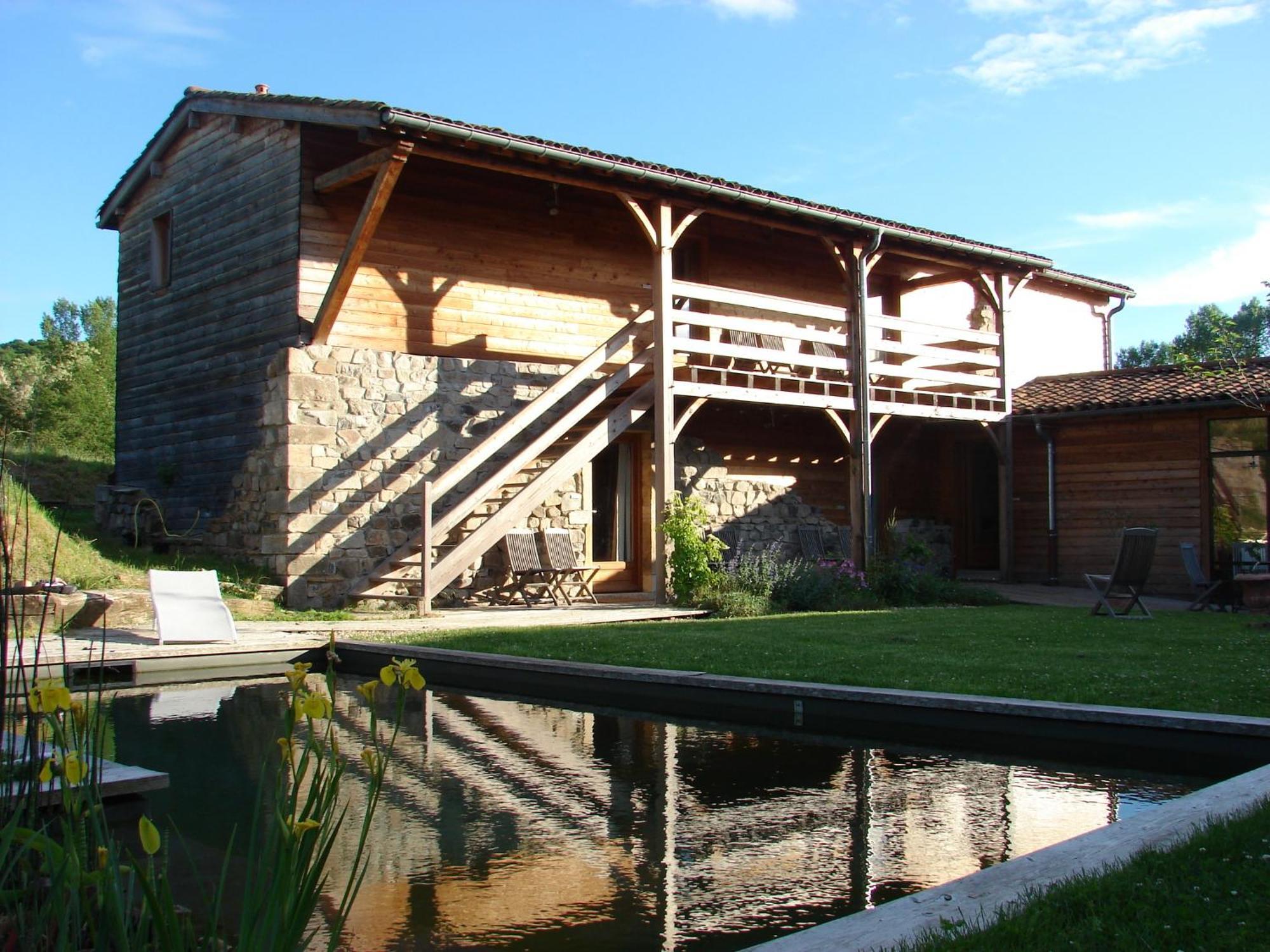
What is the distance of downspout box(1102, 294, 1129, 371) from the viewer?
18.5 m

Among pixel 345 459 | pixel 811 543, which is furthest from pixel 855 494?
pixel 345 459

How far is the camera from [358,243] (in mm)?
10477

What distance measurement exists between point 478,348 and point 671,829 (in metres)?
9.04

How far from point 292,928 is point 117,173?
15.8 m

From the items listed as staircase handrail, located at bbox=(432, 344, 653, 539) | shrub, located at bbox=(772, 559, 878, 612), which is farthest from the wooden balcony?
shrub, located at bbox=(772, 559, 878, 612)

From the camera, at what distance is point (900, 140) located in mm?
19797

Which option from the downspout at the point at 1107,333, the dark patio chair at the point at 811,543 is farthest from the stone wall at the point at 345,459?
the downspout at the point at 1107,333

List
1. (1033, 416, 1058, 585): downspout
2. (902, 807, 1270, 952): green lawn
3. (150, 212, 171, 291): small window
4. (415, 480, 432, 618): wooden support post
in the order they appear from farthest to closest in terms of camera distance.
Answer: (1033, 416, 1058, 585): downspout < (150, 212, 171, 291): small window < (415, 480, 432, 618): wooden support post < (902, 807, 1270, 952): green lawn

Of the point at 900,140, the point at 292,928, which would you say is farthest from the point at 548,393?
the point at 900,140

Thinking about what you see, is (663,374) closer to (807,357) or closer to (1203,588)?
(807,357)

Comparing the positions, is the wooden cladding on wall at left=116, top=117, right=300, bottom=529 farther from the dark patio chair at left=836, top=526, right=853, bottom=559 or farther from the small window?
the dark patio chair at left=836, top=526, right=853, bottom=559

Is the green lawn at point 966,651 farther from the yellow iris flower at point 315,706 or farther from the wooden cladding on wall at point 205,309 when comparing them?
the wooden cladding on wall at point 205,309

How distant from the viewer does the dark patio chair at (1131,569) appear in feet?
33.5

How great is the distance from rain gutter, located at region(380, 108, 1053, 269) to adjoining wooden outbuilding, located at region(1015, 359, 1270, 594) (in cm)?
228
